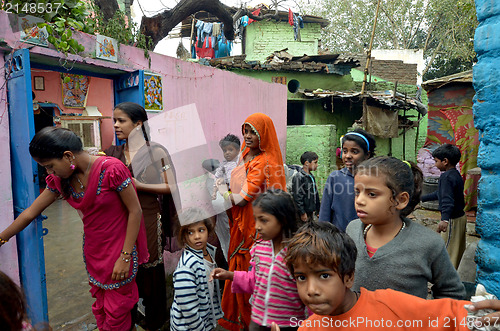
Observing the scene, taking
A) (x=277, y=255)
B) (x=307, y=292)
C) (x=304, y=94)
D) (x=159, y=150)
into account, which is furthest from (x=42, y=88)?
(x=307, y=292)

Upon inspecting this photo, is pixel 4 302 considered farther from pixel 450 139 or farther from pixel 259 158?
pixel 450 139

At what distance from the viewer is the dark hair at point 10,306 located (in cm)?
78

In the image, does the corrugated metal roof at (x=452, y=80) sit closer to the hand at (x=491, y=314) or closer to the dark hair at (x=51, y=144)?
the hand at (x=491, y=314)

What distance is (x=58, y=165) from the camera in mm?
1777

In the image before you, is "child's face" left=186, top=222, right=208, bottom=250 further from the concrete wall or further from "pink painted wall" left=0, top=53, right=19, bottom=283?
the concrete wall

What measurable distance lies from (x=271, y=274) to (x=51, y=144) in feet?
4.62

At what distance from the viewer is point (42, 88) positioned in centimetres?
859

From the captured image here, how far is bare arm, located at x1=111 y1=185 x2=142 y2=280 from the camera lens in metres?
1.94

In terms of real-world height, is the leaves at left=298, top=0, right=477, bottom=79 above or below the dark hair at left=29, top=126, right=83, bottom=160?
above

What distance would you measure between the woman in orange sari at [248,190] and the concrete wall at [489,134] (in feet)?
4.92

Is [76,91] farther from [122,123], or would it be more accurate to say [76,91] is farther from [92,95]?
[122,123]

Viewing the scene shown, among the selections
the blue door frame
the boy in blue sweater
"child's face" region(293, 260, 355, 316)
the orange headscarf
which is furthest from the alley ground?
"child's face" region(293, 260, 355, 316)

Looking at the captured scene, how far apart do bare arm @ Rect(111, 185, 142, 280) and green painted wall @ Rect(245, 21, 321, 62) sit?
1384cm

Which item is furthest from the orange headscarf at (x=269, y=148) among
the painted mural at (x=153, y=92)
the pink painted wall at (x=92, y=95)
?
the pink painted wall at (x=92, y=95)
